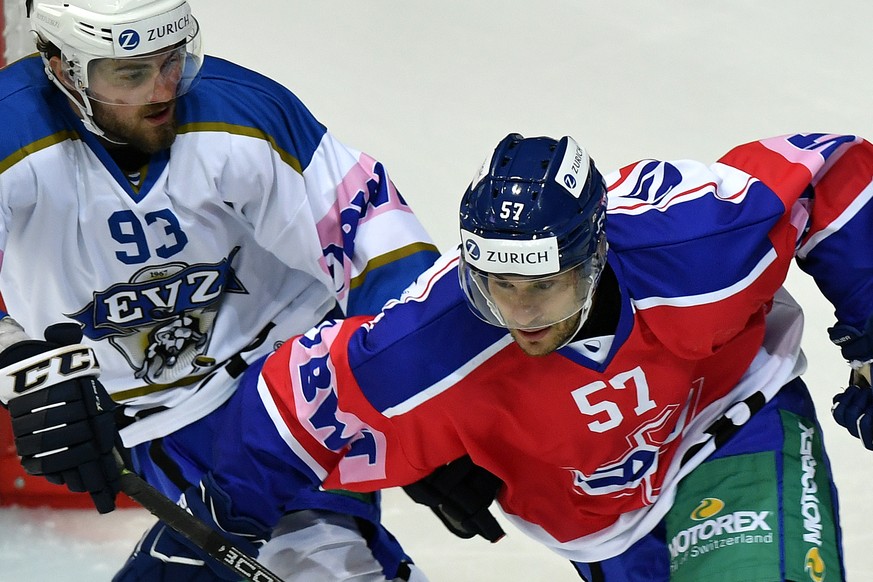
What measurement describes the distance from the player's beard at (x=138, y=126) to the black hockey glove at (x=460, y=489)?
2.65 feet

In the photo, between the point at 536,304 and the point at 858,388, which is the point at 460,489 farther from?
the point at 858,388

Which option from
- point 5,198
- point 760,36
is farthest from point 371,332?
point 760,36

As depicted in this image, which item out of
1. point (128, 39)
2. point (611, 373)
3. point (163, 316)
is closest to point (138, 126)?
point (128, 39)

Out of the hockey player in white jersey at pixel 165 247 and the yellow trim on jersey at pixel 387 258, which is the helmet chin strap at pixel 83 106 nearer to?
the hockey player in white jersey at pixel 165 247

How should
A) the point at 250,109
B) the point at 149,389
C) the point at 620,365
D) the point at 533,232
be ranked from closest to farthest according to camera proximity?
the point at 533,232
the point at 620,365
the point at 250,109
the point at 149,389

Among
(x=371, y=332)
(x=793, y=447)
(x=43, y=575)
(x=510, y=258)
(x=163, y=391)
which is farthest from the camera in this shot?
(x=43, y=575)

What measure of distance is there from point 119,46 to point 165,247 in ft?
1.30

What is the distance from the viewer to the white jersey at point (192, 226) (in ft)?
9.83

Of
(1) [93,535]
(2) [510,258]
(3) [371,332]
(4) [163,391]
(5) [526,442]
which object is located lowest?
(1) [93,535]

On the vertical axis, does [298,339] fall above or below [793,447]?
above

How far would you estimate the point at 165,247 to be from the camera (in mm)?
3086

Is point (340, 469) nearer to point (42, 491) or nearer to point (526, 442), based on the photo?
point (526, 442)

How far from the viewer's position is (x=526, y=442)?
2750 millimetres

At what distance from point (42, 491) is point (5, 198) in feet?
5.15
